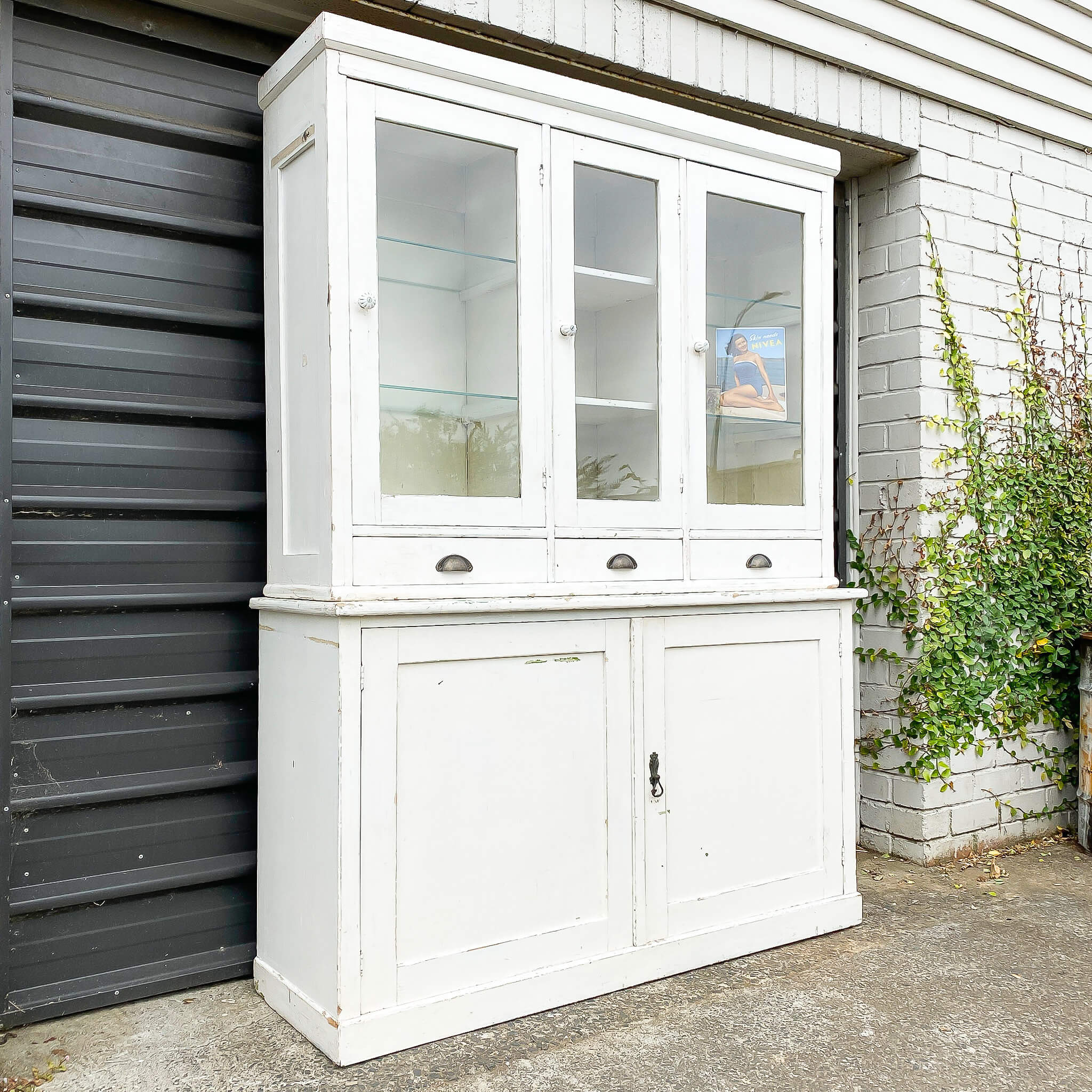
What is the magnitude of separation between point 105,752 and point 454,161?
64.3 inches

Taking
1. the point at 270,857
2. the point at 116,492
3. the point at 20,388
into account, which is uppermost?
the point at 20,388

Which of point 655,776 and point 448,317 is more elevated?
point 448,317

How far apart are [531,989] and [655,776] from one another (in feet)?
1.94

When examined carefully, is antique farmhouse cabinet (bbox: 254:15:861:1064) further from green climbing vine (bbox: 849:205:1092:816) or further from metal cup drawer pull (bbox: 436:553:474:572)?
green climbing vine (bbox: 849:205:1092:816)

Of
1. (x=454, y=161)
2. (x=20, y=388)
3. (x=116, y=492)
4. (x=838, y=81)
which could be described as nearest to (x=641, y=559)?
(x=454, y=161)

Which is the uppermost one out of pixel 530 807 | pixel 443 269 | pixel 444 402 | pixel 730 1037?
pixel 443 269

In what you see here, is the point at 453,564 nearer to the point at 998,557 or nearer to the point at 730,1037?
the point at 730,1037

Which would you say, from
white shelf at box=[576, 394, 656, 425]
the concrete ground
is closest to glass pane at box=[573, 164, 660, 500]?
white shelf at box=[576, 394, 656, 425]

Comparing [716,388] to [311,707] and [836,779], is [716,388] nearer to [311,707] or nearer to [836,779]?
[836,779]

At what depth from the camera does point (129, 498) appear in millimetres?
2363

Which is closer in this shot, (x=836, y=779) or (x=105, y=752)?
(x=105, y=752)

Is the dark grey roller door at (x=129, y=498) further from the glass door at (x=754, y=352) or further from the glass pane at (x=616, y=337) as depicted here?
the glass door at (x=754, y=352)

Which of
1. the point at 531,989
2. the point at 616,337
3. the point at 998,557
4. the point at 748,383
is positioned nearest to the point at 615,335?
the point at 616,337

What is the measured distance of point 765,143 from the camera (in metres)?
2.78
